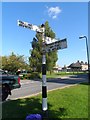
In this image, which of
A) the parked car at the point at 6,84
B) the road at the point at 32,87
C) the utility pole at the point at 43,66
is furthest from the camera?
the road at the point at 32,87

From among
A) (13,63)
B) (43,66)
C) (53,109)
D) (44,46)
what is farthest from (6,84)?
(13,63)

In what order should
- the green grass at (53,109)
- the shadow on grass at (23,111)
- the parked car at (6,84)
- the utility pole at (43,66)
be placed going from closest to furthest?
the utility pole at (43,66) < the shadow on grass at (23,111) < the green grass at (53,109) < the parked car at (6,84)

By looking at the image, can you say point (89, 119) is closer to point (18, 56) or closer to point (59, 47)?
point (59, 47)

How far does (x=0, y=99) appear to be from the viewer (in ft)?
43.9

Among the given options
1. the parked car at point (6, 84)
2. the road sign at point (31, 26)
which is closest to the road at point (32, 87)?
the parked car at point (6, 84)

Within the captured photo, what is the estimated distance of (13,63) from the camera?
59.2m

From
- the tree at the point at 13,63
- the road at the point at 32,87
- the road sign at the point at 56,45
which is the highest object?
the tree at the point at 13,63

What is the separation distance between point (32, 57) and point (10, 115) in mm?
43088

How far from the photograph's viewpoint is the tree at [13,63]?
58678 millimetres

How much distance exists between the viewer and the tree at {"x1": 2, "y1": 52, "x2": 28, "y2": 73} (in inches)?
2310

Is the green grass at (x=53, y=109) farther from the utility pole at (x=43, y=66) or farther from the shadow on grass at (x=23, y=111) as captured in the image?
the utility pole at (x=43, y=66)

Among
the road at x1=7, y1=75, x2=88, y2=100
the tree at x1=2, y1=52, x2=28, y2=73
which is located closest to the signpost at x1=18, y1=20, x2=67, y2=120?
the road at x1=7, y1=75, x2=88, y2=100

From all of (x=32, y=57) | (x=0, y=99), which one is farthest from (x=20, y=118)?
(x=32, y=57)

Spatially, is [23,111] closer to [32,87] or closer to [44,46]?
[44,46]
